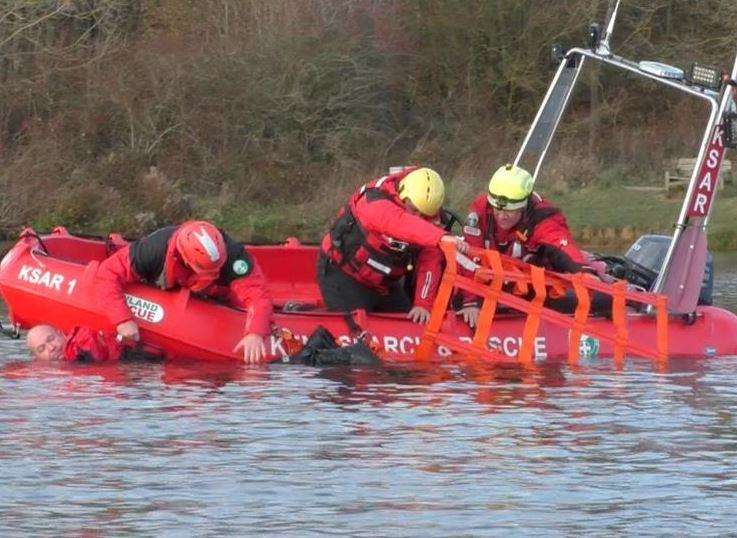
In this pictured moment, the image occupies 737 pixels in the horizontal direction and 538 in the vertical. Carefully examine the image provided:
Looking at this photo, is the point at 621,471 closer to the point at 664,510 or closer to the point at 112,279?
the point at 664,510

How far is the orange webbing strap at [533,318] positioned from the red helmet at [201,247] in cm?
195

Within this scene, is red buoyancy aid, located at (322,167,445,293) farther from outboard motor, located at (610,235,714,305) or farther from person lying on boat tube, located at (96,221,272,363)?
outboard motor, located at (610,235,714,305)

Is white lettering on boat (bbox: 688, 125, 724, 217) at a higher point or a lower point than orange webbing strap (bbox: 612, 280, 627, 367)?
higher

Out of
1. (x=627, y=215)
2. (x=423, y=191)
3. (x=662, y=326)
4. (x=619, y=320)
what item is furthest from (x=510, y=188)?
(x=627, y=215)

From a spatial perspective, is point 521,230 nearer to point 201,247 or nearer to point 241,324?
point 241,324

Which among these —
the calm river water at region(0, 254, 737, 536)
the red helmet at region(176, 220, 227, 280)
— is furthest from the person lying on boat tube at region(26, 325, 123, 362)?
the red helmet at region(176, 220, 227, 280)

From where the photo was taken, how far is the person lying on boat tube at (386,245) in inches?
528

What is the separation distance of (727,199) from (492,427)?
22983 mm

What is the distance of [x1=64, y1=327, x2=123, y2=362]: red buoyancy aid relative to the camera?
44.4 ft

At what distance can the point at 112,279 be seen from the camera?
43.0 feet

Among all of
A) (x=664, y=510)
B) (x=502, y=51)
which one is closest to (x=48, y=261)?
(x=664, y=510)

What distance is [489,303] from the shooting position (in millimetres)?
13602

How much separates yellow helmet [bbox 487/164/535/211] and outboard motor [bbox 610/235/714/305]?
1200mm

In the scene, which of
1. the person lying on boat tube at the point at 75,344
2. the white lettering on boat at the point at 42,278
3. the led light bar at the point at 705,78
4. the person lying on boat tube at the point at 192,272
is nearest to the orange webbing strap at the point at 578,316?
the led light bar at the point at 705,78
